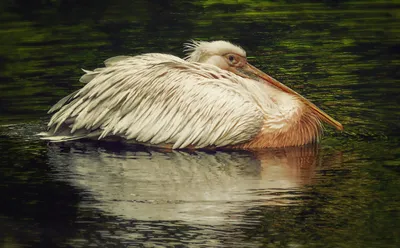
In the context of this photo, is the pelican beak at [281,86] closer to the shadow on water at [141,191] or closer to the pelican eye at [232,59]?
the pelican eye at [232,59]

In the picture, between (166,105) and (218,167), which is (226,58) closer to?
(166,105)

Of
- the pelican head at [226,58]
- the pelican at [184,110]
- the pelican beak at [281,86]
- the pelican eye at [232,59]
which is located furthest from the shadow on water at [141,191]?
the pelican eye at [232,59]

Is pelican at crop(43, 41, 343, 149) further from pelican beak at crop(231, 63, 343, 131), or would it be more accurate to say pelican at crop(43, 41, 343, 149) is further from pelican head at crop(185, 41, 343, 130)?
pelican head at crop(185, 41, 343, 130)

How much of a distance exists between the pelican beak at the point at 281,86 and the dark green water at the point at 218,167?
173 mm

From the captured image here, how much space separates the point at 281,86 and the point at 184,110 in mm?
911

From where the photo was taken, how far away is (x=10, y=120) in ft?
33.8

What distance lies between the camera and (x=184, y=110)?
31.0 ft

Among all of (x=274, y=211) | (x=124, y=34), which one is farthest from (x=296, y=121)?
(x=124, y=34)

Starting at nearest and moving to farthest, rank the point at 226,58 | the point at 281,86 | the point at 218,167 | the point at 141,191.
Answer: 1. the point at 141,191
2. the point at 218,167
3. the point at 281,86
4. the point at 226,58

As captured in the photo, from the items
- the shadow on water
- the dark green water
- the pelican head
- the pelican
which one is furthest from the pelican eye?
the shadow on water

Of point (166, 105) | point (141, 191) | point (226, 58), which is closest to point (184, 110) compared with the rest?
point (166, 105)

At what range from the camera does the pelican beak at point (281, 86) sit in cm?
954

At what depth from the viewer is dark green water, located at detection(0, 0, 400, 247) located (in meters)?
7.09

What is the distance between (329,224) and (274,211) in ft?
1.53
